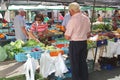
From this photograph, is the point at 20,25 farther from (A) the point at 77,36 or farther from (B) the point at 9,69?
(A) the point at 77,36

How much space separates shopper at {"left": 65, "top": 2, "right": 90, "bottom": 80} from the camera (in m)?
5.10

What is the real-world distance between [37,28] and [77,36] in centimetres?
234

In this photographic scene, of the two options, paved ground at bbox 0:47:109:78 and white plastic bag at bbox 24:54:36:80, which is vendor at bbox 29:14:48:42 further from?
white plastic bag at bbox 24:54:36:80

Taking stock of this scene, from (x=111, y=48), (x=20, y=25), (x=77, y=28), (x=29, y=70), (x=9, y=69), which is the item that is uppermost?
(x=77, y=28)

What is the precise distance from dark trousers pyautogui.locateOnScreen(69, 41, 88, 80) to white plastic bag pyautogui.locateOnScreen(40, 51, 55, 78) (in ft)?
1.50

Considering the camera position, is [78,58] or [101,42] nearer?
[78,58]

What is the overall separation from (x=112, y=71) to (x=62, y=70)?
2.05m

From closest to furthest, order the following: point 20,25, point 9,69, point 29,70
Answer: point 29,70 < point 9,69 < point 20,25

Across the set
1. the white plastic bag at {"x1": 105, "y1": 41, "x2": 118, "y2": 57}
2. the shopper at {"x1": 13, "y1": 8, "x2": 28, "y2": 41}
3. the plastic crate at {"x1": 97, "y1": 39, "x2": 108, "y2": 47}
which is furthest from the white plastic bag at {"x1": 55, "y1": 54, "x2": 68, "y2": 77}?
the shopper at {"x1": 13, "y1": 8, "x2": 28, "y2": 41}

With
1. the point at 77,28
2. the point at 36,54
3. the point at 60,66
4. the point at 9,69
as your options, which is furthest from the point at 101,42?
the point at 9,69

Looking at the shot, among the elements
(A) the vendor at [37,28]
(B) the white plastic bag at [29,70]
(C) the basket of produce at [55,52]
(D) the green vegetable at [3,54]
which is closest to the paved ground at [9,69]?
(D) the green vegetable at [3,54]

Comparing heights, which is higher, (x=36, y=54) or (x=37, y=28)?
(x=37, y=28)

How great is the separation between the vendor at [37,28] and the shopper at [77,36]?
1951mm

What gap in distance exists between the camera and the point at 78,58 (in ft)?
17.2
